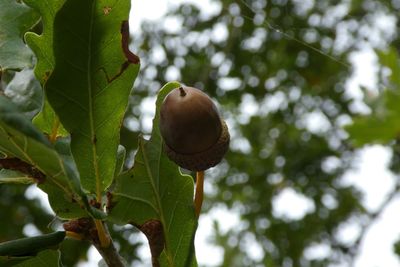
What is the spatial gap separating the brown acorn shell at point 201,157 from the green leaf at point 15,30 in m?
0.33

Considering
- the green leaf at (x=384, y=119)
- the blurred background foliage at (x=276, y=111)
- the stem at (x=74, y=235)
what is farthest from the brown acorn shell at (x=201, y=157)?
the blurred background foliage at (x=276, y=111)

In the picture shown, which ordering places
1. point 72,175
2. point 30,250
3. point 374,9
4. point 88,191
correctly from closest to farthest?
point 72,175, point 30,250, point 88,191, point 374,9

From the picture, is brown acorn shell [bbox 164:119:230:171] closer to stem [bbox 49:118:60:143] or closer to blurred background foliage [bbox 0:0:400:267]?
stem [bbox 49:118:60:143]

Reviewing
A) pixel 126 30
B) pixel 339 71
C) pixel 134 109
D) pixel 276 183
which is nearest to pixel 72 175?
pixel 126 30

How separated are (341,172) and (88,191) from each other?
9.36 ft

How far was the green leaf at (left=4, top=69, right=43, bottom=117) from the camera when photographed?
4.84 feet

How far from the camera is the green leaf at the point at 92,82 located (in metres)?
1.17

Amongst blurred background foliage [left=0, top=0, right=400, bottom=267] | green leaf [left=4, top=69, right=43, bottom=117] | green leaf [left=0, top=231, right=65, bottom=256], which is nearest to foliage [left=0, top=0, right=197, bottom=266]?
green leaf [left=0, top=231, right=65, bottom=256]

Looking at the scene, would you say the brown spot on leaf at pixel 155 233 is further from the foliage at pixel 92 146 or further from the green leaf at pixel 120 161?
the green leaf at pixel 120 161

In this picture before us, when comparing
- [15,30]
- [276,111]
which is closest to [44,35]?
[15,30]

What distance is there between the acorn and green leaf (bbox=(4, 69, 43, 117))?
15.2 inches

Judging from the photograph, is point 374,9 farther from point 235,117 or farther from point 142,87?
point 142,87

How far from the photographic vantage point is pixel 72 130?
122 cm

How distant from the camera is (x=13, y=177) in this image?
1245 mm
